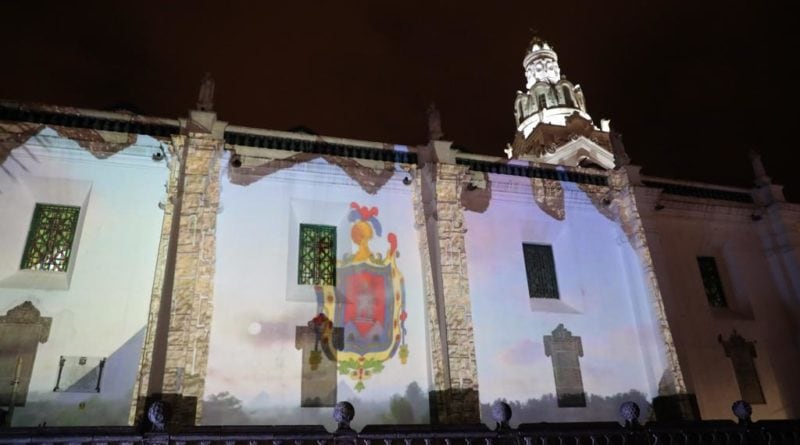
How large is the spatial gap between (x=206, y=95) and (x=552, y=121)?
2395 centimetres

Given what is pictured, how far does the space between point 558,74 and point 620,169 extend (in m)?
21.1

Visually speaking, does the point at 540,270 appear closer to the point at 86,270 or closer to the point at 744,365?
the point at 744,365

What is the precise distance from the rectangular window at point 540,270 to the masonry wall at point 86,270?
947 centimetres

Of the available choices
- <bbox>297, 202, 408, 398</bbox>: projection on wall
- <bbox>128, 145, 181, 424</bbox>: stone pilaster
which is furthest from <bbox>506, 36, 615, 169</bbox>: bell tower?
<bbox>128, 145, 181, 424</bbox>: stone pilaster

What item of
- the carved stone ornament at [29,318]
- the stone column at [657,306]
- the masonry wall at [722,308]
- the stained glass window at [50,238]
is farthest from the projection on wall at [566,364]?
the stained glass window at [50,238]

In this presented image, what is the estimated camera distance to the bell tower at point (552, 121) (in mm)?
30203

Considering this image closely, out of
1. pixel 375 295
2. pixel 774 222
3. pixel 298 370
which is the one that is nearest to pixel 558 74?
pixel 774 222

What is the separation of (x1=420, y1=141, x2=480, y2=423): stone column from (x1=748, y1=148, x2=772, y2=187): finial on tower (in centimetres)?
1079

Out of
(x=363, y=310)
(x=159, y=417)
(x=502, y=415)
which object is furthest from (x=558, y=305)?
(x=159, y=417)

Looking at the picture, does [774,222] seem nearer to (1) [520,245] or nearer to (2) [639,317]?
(2) [639,317]

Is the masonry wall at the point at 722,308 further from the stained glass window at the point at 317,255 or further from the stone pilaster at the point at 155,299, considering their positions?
the stone pilaster at the point at 155,299

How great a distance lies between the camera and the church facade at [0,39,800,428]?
36.2 feet

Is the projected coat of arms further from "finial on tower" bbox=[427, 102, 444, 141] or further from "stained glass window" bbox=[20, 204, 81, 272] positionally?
"stained glass window" bbox=[20, 204, 81, 272]

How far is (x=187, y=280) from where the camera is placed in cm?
1130
